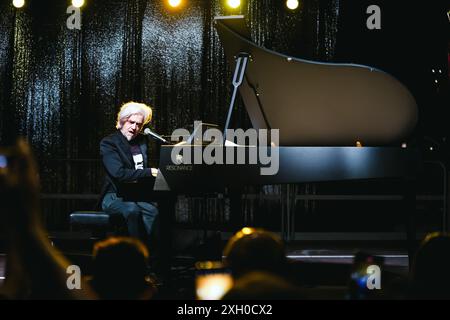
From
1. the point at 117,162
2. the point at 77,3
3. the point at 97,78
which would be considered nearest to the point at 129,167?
the point at 117,162

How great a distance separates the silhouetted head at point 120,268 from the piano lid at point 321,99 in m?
1.94

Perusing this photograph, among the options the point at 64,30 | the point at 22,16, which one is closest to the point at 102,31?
the point at 64,30

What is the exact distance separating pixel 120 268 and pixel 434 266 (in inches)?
38.8

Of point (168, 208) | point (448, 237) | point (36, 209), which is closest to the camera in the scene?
point (36, 209)

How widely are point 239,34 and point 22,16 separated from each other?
3.79 m

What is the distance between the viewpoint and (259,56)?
3.73m

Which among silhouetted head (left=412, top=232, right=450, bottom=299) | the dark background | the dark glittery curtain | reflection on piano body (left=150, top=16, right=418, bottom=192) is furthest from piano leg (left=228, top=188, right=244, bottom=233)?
the dark glittery curtain

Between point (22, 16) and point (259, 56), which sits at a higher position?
point (22, 16)

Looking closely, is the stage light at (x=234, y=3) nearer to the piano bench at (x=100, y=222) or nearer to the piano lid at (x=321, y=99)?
the piano lid at (x=321, y=99)

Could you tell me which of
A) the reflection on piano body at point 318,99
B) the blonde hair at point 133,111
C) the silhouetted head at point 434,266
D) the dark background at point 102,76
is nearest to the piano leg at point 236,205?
the reflection on piano body at point 318,99

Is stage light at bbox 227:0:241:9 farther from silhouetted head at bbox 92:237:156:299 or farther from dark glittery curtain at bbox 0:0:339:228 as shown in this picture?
silhouetted head at bbox 92:237:156:299

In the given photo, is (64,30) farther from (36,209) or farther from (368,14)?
(36,209)

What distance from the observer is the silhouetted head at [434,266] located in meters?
1.67

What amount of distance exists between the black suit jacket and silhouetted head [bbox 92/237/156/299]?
174 cm
